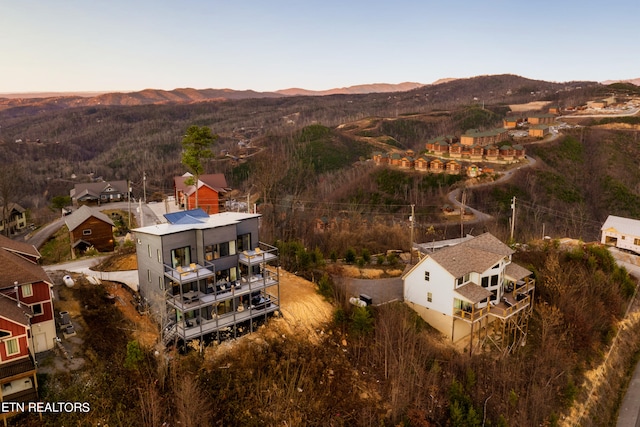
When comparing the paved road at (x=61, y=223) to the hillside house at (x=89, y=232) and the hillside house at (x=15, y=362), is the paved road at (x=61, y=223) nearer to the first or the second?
the hillside house at (x=89, y=232)

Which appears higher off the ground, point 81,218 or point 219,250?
point 219,250

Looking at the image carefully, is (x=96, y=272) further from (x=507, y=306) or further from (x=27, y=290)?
(x=507, y=306)

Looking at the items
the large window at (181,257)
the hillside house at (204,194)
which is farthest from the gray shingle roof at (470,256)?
the hillside house at (204,194)

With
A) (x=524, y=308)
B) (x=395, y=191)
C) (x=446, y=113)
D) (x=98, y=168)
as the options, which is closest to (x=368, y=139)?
(x=446, y=113)

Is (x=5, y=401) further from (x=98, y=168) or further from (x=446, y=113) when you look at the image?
(x=446, y=113)

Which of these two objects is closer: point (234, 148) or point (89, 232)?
point (89, 232)

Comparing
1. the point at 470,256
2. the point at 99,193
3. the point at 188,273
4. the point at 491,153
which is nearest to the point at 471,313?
the point at 470,256
